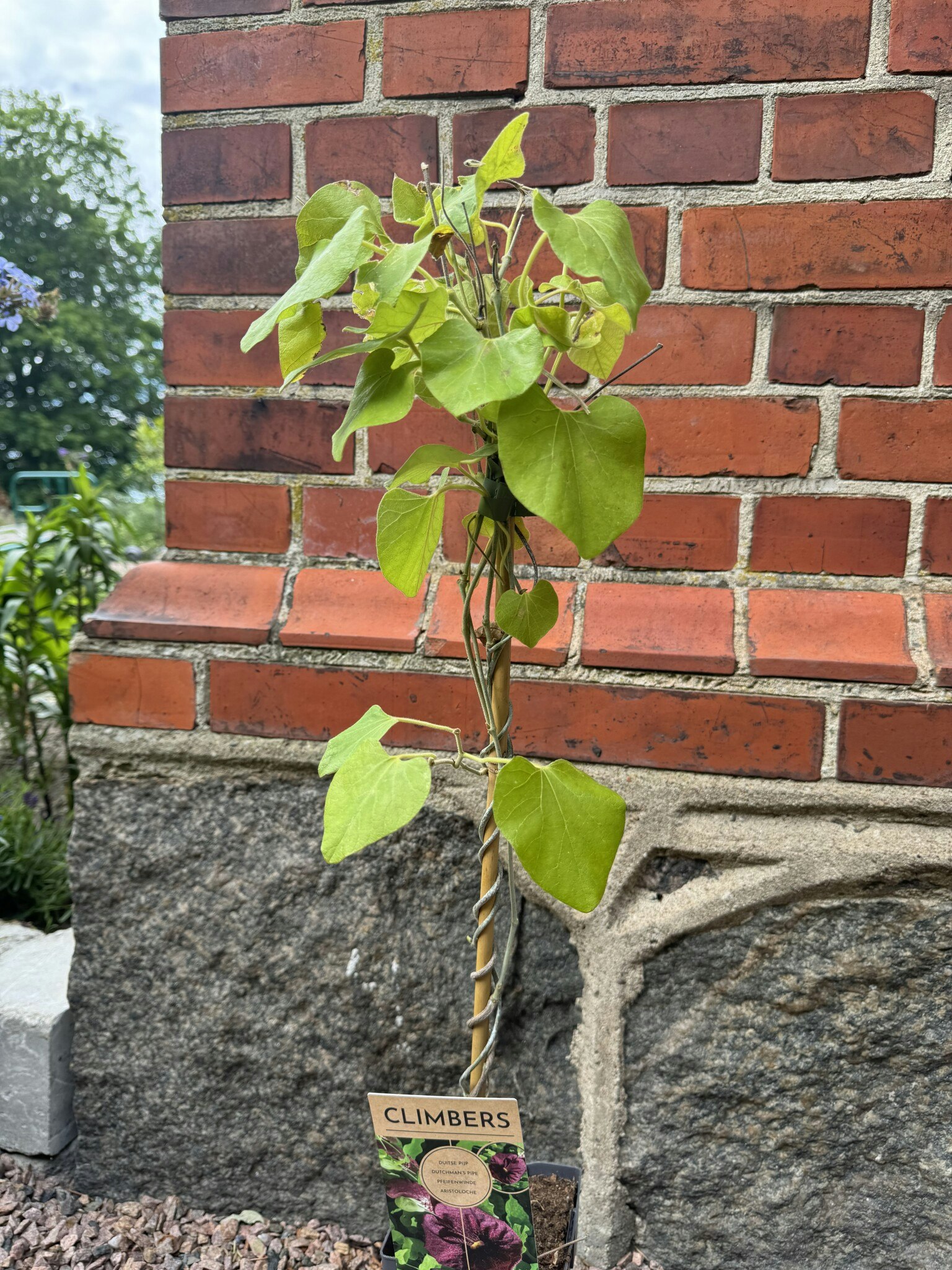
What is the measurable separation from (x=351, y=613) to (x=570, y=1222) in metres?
0.63

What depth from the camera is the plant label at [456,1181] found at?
0.67m

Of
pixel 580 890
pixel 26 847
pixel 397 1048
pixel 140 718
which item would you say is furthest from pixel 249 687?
pixel 26 847

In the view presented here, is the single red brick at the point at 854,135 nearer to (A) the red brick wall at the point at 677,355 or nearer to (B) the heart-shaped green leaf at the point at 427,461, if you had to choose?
(A) the red brick wall at the point at 677,355

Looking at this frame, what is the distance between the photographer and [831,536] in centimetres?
93

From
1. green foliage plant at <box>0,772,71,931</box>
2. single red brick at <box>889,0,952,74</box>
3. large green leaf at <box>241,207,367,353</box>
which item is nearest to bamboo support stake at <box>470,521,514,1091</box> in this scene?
large green leaf at <box>241,207,367,353</box>

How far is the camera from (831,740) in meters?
0.91

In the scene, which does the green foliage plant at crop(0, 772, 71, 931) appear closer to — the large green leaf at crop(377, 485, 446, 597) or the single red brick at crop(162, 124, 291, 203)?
the single red brick at crop(162, 124, 291, 203)

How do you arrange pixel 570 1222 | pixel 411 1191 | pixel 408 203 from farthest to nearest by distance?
pixel 570 1222, pixel 411 1191, pixel 408 203

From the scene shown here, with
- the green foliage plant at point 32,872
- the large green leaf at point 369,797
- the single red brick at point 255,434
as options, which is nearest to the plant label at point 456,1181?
the large green leaf at point 369,797

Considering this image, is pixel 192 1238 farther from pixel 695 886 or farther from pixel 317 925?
pixel 695 886

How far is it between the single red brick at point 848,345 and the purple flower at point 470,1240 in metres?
0.82

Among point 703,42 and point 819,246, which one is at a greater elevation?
point 703,42

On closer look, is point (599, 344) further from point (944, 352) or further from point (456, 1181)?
point (456, 1181)

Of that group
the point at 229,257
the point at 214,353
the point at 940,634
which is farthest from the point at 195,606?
the point at 940,634
